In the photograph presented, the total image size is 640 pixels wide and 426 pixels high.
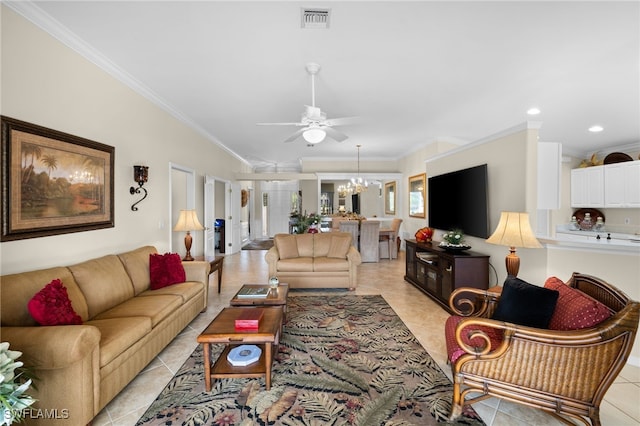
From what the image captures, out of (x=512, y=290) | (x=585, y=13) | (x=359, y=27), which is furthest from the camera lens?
(x=359, y=27)

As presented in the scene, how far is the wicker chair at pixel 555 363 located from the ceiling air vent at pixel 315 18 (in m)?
2.44

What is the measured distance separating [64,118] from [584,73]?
5289 millimetres

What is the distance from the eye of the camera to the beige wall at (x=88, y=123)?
2.12m

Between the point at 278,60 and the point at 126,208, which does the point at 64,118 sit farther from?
the point at 278,60

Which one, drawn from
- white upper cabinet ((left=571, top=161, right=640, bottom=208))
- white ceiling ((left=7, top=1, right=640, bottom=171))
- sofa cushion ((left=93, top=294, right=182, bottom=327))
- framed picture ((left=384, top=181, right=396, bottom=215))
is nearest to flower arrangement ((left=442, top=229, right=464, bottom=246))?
white ceiling ((left=7, top=1, right=640, bottom=171))

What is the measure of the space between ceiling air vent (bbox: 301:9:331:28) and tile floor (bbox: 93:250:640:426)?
10.0ft

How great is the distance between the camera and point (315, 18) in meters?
2.24

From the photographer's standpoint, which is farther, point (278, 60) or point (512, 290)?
point (278, 60)

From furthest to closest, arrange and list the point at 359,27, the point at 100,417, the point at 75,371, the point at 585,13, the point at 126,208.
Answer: the point at 126,208 → the point at 359,27 → the point at 585,13 → the point at 100,417 → the point at 75,371

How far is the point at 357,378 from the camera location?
7.43ft

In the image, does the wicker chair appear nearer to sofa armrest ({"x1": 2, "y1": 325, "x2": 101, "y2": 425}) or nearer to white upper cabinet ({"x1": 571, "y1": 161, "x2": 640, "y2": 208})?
sofa armrest ({"x1": 2, "y1": 325, "x2": 101, "y2": 425})

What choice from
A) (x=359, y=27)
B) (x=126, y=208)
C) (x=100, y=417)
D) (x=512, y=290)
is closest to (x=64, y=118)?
(x=126, y=208)

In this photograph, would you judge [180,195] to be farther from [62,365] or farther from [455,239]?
[455,239]

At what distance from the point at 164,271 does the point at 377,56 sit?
10.8 ft
